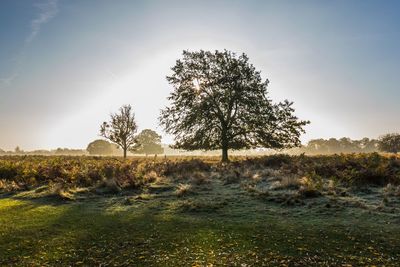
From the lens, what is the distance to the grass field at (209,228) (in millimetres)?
7062

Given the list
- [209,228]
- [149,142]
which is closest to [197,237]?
[209,228]

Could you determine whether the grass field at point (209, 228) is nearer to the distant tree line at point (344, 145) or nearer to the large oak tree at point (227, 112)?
the large oak tree at point (227, 112)

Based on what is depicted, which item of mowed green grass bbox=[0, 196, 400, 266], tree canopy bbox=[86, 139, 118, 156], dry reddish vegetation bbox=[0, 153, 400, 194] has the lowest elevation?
mowed green grass bbox=[0, 196, 400, 266]

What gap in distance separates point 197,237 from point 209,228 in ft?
2.51

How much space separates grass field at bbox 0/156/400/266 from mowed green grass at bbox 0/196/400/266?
0.07ft

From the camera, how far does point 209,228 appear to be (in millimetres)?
9062

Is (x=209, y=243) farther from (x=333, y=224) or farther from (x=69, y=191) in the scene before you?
(x=69, y=191)

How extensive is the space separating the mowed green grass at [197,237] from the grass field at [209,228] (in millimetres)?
22

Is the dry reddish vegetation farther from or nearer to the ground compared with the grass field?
farther from the ground

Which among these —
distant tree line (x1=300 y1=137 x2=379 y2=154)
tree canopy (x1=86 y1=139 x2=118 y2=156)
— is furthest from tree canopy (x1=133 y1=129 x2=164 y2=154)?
distant tree line (x1=300 y1=137 x2=379 y2=154)

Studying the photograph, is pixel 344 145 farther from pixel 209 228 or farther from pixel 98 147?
pixel 209 228

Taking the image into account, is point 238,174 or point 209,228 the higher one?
point 238,174

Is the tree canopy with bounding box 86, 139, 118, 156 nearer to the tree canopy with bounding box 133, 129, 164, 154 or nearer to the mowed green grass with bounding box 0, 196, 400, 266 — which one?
the tree canopy with bounding box 133, 129, 164, 154

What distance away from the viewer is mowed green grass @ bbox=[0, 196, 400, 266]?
22.8ft
